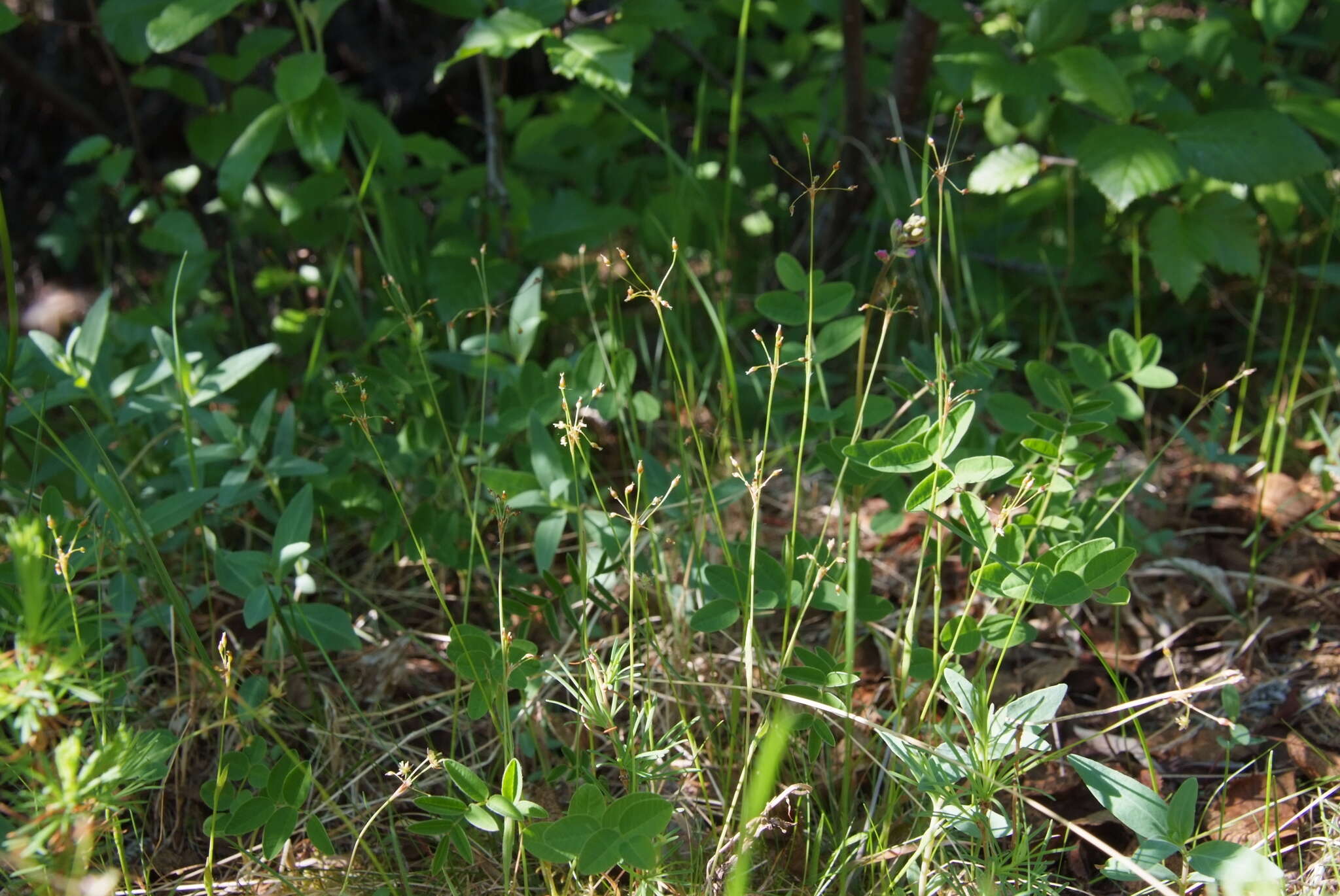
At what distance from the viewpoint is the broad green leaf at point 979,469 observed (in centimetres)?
121

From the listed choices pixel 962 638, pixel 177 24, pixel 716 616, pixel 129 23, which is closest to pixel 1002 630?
pixel 962 638

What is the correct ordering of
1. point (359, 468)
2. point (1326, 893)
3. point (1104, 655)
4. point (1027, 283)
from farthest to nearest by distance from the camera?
point (1027, 283), point (359, 468), point (1104, 655), point (1326, 893)

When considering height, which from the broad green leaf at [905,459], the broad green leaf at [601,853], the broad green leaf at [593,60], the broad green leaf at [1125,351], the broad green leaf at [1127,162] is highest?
the broad green leaf at [593,60]

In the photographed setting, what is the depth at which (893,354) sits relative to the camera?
2.21 meters

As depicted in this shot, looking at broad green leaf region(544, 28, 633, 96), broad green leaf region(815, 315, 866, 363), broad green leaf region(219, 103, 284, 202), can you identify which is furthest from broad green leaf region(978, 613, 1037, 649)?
broad green leaf region(219, 103, 284, 202)

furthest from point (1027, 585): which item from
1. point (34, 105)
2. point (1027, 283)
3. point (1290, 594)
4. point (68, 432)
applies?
point (34, 105)

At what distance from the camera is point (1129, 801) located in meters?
1.08

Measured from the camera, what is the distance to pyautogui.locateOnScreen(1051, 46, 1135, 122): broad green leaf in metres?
1.87

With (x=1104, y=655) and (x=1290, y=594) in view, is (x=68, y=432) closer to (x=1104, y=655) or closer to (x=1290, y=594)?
(x=1104, y=655)

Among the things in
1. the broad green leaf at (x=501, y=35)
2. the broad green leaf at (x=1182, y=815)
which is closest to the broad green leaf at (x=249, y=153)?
the broad green leaf at (x=501, y=35)

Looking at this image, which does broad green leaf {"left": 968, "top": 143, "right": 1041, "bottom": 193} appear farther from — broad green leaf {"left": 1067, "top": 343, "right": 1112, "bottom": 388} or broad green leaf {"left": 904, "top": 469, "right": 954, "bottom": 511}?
broad green leaf {"left": 904, "top": 469, "right": 954, "bottom": 511}

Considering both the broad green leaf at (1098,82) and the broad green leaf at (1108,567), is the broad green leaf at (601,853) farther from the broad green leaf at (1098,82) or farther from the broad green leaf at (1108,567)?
the broad green leaf at (1098,82)

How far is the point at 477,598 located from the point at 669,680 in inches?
20.8

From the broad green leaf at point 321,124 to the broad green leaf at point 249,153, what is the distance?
0.14ft
